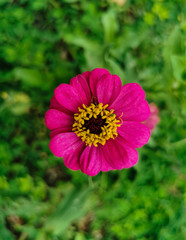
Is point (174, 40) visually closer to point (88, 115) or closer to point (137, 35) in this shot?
point (137, 35)

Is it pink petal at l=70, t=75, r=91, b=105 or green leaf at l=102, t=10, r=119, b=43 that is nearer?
pink petal at l=70, t=75, r=91, b=105

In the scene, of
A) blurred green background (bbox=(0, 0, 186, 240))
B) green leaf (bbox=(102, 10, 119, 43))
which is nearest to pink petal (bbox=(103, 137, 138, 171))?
blurred green background (bbox=(0, 0, 186, 240))

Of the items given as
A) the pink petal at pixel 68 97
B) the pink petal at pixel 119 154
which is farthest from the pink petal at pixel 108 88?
the pink petal at pixel 119 154

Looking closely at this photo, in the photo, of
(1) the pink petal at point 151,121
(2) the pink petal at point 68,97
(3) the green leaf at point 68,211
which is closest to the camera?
(2) the pink petal at point 68,97

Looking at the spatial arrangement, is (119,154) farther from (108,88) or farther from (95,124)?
(108,88)

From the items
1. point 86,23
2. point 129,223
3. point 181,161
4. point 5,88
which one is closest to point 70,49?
point 86,23

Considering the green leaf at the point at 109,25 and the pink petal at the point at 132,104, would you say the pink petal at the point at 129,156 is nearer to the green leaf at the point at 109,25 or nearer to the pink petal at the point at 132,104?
the pink petal at the point at 132,104

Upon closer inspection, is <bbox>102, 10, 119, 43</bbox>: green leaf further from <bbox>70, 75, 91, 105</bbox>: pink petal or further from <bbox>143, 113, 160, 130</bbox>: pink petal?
<bbox>70, 75, 91, 105</bbox>: pink petal
